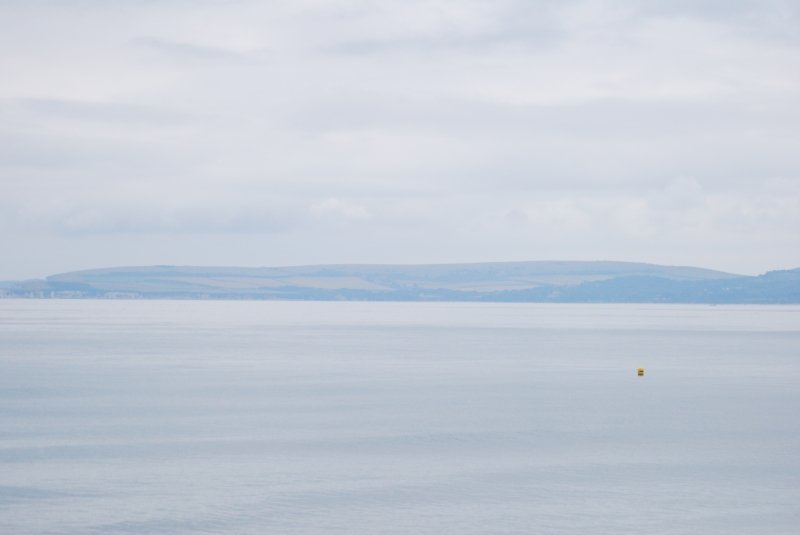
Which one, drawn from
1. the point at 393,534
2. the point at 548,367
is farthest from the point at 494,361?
the point at 393,534

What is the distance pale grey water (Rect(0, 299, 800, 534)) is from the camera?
15.8 meters

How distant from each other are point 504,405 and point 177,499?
15370 mm

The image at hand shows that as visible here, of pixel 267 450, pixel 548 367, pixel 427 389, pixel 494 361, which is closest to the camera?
pixel 267 450

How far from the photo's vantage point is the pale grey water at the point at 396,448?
15789mm

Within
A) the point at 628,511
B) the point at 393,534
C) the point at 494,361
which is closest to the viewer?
the point at 393,534

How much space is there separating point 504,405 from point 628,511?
46.1 feet

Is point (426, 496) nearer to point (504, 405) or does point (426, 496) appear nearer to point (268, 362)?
point (504, 405)

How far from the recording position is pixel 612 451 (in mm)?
21984

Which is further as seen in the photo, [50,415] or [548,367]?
[548,367]

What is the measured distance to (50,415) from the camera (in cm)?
2741

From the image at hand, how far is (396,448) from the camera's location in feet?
72.5

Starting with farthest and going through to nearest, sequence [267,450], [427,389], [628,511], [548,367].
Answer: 1. [548,367]
2. [427,389]
3. [267,450]
4. [628,511]

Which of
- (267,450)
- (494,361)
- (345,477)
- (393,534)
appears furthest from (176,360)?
(393,534)

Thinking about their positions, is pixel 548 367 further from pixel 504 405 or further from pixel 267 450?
pixel 267 450
